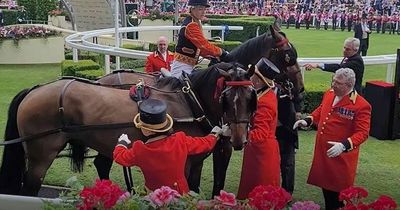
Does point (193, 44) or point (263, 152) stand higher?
point (193, 44)

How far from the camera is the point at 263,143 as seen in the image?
14.7 ft

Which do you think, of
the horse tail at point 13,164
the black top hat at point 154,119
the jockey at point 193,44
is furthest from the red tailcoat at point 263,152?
the horse tail at point 13,164

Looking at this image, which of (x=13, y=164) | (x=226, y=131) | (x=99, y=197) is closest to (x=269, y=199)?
(x=99, y=197)

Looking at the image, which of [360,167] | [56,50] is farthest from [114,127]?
[56,50]

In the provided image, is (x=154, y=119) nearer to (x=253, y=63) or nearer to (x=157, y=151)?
(x=157, y=151)

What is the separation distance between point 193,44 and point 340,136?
1.77 m

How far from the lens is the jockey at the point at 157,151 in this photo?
3584 millimetres

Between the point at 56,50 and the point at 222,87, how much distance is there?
13.5 metres

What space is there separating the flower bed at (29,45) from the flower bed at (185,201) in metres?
14.1

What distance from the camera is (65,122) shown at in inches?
180

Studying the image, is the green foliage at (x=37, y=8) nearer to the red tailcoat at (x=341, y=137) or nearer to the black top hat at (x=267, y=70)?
the black top hat at (x=267, y=70)

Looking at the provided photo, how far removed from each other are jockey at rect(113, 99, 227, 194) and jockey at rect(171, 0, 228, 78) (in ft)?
6.07

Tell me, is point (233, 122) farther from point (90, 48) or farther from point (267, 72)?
point (90, 48)

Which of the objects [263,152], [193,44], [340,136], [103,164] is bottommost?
[103,164]
